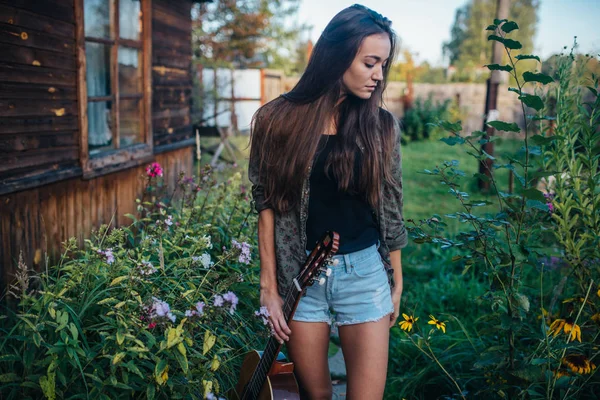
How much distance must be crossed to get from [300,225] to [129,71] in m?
4.04

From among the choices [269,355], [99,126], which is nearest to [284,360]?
[269,355]

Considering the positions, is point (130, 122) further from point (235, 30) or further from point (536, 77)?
point (235, 30)

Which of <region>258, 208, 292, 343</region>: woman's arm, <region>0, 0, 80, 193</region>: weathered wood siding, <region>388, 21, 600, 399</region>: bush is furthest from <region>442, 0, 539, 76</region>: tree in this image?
<region>258, 208, 292, 343</region>: woman's arm

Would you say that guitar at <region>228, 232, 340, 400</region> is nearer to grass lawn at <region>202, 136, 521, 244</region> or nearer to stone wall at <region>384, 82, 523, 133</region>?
grass lawn at <region>202, 136, 521, 244</region>

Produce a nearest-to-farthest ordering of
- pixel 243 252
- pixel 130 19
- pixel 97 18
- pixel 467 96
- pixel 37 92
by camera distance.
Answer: pixel 243 252
pixel 37 92
pixel 97 18
pixel 130 19
pixel 467 96

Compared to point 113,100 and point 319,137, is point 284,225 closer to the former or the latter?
point 319,137

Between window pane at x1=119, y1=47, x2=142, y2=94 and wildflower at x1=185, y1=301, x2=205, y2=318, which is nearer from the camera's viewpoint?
wildflower at x1=185, y1=301, x2=205, y2=318

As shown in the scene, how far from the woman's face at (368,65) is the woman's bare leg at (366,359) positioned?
865 mm

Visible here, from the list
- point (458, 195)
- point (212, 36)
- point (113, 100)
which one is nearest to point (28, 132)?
point (113, 100)

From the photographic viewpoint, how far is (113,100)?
5266 millimetres

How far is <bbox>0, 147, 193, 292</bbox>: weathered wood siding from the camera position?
3.82 metres

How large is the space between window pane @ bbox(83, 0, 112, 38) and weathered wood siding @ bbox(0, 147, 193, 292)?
1232 millimetres

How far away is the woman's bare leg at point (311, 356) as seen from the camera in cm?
221

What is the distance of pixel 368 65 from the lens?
86.0 inches
